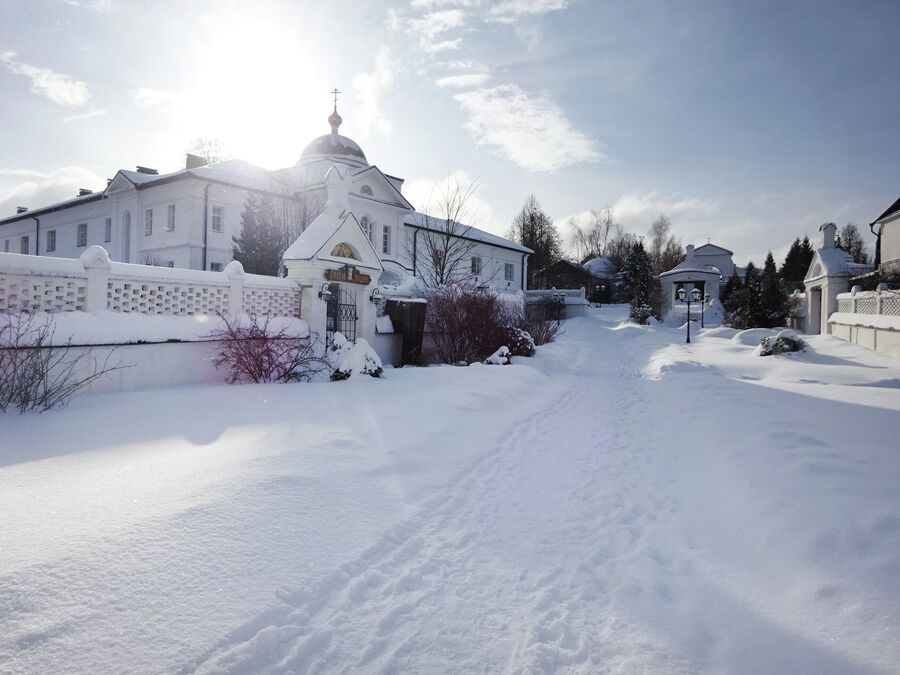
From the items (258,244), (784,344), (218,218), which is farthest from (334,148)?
(784,344)

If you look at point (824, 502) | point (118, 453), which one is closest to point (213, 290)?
point (118, 453)

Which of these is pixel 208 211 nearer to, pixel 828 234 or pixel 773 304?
pixel 828 234

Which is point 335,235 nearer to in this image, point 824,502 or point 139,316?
point 139,316

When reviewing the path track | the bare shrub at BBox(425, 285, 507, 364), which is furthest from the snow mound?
the path track

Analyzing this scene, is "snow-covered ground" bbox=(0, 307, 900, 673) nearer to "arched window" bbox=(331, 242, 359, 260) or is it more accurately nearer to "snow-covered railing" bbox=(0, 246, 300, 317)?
"snow-covered railing" bbox=(0, 246, 300, 317)

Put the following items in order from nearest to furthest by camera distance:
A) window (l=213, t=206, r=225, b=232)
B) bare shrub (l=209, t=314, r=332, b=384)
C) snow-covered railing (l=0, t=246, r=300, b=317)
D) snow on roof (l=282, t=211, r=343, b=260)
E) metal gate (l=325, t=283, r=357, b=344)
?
snow-covered railing (l=0, t=246, r=300, b=317)
bare shrub (l=209, t=314, r=332, b=384)
snow on roof (l=282, t=211, r=343, b=260)
metal gate (l=325, t=283, r=357, b=344)
window (l=213, t=206, r=225, b=232)

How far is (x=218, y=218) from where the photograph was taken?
82.1 ft

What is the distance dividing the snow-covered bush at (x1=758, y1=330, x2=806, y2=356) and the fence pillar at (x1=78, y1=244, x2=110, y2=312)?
16090 millimetres

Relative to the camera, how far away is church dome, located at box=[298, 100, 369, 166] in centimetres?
2984

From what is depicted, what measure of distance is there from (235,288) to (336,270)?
2.39 m

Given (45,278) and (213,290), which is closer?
(45,278)

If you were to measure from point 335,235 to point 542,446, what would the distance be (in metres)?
6.87

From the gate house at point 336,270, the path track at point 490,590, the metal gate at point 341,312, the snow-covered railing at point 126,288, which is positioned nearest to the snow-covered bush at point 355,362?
the gate house at point 336,270

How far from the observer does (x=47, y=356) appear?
6.27 m
